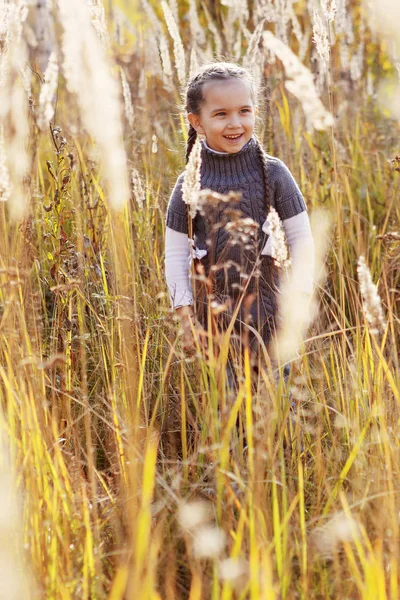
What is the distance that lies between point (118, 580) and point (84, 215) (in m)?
1.51

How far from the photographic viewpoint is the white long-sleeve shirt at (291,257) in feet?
6.44

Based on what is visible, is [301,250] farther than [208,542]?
Yes

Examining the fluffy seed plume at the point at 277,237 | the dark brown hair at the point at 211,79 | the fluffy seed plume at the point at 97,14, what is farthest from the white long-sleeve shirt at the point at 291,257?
the fluffy seed plume at the point at 97,14

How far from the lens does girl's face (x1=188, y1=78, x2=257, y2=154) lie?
1983 millimetres

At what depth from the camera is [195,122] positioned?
6.95 ft

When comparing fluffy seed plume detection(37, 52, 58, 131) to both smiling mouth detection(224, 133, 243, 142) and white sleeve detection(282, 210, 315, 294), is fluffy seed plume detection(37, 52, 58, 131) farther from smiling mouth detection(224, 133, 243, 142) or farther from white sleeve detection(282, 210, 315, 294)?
white sleeve detection(282, 210, 315, 294)

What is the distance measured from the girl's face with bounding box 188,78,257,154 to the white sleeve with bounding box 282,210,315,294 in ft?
0.80

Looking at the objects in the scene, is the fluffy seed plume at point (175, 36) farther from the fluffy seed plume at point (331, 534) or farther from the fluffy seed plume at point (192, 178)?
the fluffy seed plume at point (331, 534)

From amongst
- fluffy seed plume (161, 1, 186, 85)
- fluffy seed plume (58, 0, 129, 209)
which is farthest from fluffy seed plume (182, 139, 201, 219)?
fluffy seed plume (161, 1, 186, 85)

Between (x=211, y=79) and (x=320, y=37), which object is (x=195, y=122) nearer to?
(x=211, y=79)

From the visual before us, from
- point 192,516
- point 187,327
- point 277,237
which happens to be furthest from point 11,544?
point 187,327

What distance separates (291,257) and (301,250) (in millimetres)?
35

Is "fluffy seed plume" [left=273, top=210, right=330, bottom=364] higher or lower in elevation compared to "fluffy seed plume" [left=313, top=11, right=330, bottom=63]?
lower

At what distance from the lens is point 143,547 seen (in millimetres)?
1107
